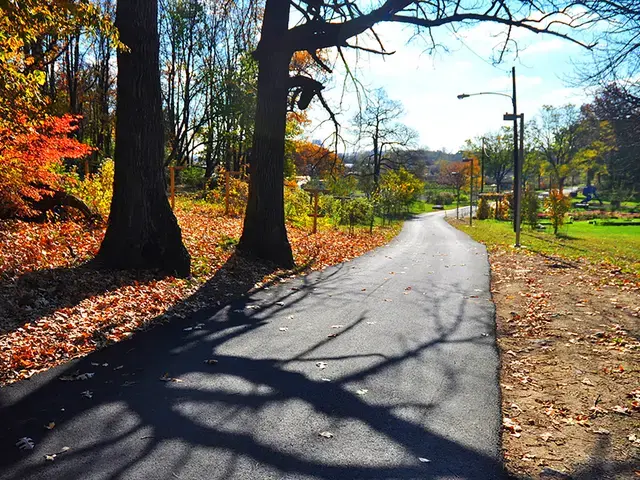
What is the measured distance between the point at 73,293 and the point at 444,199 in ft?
268

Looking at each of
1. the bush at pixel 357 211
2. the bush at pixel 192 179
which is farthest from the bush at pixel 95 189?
the bush at pixel 192 179

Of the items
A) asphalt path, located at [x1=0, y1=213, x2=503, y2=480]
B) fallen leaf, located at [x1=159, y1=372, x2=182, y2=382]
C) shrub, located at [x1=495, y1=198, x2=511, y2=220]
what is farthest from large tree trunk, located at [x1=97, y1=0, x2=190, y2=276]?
shrub, located at [x1=495, y1=198, x2=511, y2=220]

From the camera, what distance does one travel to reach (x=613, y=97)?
16.5 metres

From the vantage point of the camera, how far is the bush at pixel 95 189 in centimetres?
1300

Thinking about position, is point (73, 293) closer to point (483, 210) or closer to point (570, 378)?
point (570, 378)

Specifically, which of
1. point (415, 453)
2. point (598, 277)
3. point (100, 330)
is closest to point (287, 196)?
point (598, 277)

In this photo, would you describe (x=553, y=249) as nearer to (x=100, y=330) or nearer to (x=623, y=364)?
(x=623, y=364)

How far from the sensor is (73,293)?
23.0 ft

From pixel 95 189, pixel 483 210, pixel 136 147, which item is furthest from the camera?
pixel 483 210

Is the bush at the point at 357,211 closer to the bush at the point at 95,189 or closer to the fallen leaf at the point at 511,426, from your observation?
the bush at the point at 95,189

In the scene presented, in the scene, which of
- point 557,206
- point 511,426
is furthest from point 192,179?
point 511,426

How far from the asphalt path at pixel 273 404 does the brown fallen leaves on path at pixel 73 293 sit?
39 cm

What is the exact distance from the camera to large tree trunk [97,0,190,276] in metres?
8.48

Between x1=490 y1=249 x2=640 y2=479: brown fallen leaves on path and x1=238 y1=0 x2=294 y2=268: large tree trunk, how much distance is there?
5.11 metres
